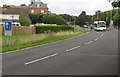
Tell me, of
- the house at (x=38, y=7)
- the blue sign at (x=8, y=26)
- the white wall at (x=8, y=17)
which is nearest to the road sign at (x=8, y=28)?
the blue sign at (x=8, y=26)

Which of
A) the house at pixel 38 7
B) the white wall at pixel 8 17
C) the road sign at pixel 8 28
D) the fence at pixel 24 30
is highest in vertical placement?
the house at pixel 38 7

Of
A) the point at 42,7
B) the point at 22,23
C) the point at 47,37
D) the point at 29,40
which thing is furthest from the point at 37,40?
the point at 42,7

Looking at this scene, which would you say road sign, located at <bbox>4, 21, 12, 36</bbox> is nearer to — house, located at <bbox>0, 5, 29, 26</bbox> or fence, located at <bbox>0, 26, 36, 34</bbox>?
fence, located at <bbox>0, 26, 36, 34</bbox>

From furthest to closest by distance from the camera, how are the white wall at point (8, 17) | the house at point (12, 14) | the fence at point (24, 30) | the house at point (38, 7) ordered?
the house at point (38, 7) → the house at point (12, 14) → the white wall at point (8, 17) → the fence at point (24, 30)

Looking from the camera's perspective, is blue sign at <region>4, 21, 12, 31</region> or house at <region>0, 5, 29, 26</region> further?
house at <region>0, 5, 29, 26</region>

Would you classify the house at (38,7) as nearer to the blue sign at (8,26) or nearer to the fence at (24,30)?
the fence at (24,30)

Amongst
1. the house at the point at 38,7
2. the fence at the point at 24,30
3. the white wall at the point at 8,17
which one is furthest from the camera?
the house at the point at 38,7

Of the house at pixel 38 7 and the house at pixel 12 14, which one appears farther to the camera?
the house at pixel 38 7

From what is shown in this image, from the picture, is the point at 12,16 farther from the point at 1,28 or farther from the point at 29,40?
the point at 29,40

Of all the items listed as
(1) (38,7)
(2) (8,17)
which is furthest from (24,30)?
(1) (38,7)

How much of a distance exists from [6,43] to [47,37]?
1101 cm

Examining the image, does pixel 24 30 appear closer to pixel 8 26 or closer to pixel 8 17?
pixel 8 17

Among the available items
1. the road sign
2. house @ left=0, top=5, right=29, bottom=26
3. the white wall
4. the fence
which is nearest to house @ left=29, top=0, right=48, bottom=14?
house @ left=0, top=5, right=29, bottom=26

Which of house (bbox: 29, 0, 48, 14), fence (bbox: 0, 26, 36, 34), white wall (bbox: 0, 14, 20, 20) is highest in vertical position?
house (bbox: 29, 0, 48, 14)
